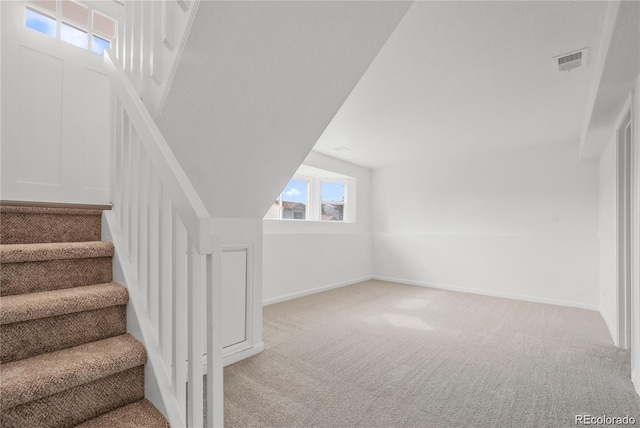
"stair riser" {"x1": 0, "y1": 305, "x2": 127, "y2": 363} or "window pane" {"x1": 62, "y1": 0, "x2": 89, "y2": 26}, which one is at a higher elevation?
"window pane" {"x1": 62, "y1": 0, "x2": 89, "y2": 26}

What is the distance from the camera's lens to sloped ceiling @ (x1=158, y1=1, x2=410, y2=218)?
3.95 feet

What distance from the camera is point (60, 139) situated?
2.18m

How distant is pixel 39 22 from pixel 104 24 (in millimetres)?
454

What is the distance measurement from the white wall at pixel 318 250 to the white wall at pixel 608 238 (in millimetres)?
3195

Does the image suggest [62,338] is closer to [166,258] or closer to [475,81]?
[166,258]

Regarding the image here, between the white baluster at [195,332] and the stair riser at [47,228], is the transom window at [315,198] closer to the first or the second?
the stair riser at [47,228]

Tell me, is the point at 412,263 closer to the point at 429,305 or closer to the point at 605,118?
the point at 429,305

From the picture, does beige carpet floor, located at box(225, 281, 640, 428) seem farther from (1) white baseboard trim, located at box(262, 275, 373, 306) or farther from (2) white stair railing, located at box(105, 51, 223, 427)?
(2) white stair railing, located at box(105, 51, 223, 427)

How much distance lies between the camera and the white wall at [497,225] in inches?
156

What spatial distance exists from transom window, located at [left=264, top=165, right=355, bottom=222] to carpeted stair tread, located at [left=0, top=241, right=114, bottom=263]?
299 centimetres

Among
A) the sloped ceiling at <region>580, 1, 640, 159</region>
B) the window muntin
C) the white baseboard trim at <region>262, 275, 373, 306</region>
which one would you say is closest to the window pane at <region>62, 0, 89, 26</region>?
the white baseboard trim at <region>262, 275, 373, 306</region>

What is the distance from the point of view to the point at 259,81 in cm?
141

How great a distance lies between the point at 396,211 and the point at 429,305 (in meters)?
2.15

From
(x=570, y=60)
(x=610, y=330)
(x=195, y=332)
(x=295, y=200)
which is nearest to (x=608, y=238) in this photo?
(x=610, y=330)
